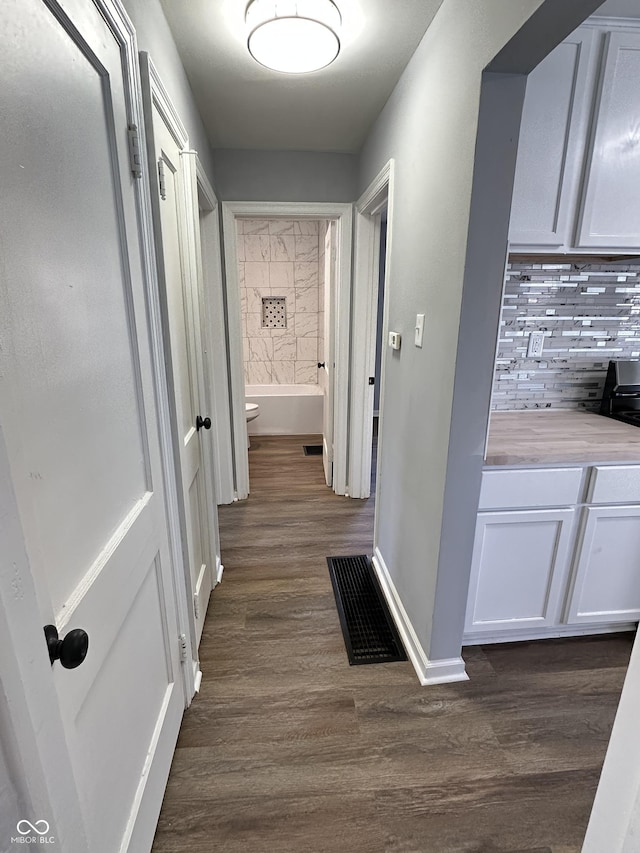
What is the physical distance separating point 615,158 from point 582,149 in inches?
5.4

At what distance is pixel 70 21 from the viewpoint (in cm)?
71

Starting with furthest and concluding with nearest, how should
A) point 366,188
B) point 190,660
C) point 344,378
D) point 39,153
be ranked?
point 344,378 < point 366,188 < point 190,660 < point 39,153

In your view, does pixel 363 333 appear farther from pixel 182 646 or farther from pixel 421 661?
pixel 182 646

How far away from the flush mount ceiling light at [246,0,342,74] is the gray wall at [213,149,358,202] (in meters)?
1.20

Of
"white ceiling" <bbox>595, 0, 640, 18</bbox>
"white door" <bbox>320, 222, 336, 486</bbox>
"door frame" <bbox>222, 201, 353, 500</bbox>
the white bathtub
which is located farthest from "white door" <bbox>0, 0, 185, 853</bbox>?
the white bathtub

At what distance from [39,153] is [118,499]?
0.67 meters

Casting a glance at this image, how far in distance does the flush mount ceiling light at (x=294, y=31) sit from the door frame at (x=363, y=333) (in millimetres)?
930

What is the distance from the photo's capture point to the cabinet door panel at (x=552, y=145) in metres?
1.36

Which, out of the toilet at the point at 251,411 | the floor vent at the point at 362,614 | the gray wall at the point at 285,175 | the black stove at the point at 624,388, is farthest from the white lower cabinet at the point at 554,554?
the toilet at the point at 251,411

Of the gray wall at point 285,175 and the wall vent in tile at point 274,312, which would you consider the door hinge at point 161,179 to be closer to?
the gray wall at point 285,175

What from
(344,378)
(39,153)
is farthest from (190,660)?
(344,378)

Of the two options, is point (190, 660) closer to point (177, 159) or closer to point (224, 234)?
point (177, 159)

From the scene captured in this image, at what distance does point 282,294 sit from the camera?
486 centimetres

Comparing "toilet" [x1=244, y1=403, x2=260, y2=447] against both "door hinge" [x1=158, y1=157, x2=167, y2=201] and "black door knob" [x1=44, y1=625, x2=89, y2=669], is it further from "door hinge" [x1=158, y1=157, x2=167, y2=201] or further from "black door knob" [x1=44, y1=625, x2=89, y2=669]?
"black door knob" [x1=44, y1=625, x2=89, y2=669]
